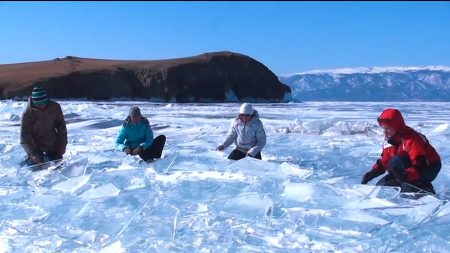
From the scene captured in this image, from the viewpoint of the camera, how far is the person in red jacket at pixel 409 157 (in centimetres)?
414

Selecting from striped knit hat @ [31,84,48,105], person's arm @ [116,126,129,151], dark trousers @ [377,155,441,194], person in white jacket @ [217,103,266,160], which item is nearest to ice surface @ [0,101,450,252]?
dark trousers @ [377,155,441,194]

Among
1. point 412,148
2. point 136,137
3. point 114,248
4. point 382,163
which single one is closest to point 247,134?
point 136,137

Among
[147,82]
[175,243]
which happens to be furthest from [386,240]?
[147,82]

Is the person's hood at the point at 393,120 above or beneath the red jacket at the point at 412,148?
above

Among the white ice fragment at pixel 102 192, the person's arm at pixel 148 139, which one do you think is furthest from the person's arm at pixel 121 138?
the white ice fragment at pixel 102 192

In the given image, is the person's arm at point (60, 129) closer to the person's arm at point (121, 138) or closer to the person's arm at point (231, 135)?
the person's arm at point (121, 138)

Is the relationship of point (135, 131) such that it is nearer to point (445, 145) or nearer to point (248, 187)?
point (248, 187)

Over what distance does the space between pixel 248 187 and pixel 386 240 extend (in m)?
1.40

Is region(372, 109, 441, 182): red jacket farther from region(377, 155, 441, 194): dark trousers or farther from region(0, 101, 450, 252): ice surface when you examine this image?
region(0, 101, 450, 252): ice surface

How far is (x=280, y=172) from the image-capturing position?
525 centimetres

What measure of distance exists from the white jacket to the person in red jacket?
195 centimetres

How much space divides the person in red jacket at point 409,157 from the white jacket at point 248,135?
6.41 feet

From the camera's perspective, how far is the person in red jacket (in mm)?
4145

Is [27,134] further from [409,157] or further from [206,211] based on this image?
[409,157]
